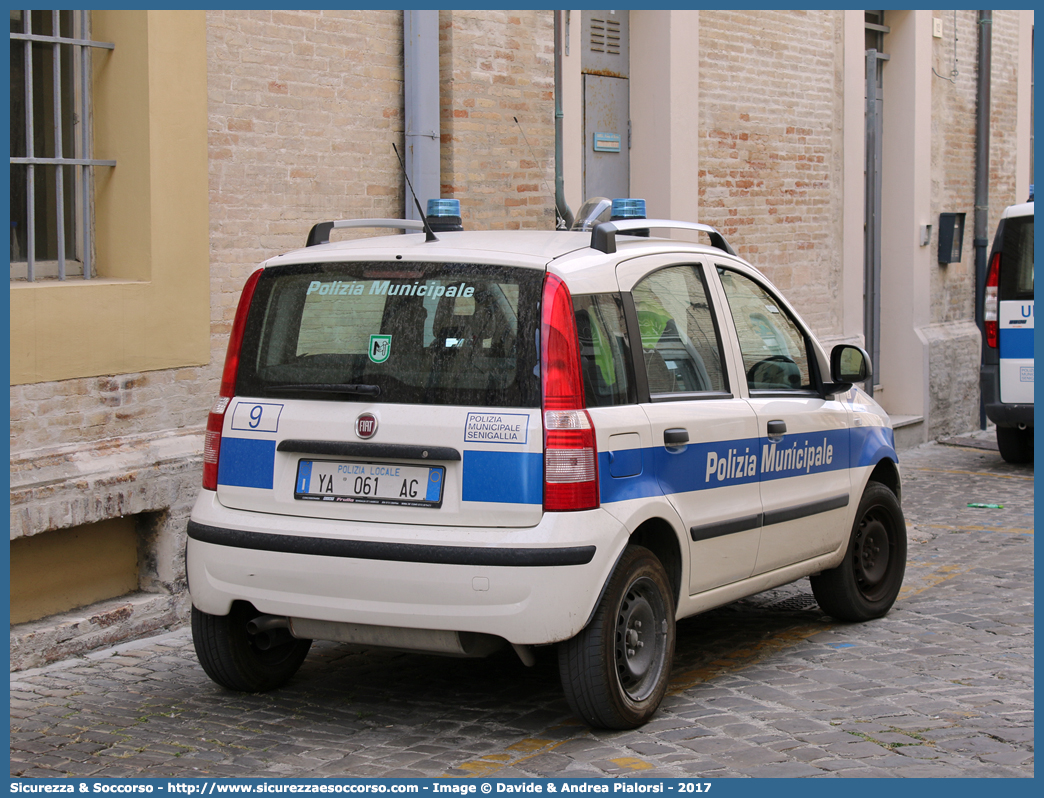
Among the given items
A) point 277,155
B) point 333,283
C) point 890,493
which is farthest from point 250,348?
point 890,493

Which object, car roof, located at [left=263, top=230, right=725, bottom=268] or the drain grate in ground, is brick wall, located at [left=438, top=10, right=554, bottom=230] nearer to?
the drain grate in ground

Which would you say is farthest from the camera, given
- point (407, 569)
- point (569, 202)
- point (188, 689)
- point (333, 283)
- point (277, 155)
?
point (569, 202)

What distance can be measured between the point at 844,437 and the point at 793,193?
6.82 m

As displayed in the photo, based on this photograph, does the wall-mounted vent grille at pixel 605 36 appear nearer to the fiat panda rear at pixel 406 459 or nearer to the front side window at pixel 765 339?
the front side window at pixel 765 339

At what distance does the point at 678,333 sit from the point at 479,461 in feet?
3.99

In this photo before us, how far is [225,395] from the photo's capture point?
16.8 feet

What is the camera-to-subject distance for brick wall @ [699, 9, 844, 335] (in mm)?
11641

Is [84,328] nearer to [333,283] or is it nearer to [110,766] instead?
[333,283]

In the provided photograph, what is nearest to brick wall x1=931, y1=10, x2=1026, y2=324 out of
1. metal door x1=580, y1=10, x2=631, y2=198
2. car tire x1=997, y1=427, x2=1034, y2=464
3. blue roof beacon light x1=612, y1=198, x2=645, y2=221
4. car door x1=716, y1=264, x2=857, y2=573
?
car tire x1=997, y1=427, x2=1034, y2=464

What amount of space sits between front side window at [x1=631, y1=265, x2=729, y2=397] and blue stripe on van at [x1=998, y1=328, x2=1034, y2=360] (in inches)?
273

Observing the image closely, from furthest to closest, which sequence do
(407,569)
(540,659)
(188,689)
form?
(540,659), (188,689), (407,569)

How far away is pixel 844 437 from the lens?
6344 mm

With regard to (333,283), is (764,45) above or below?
above

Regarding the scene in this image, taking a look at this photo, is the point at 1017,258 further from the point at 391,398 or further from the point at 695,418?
the point at 391,398
